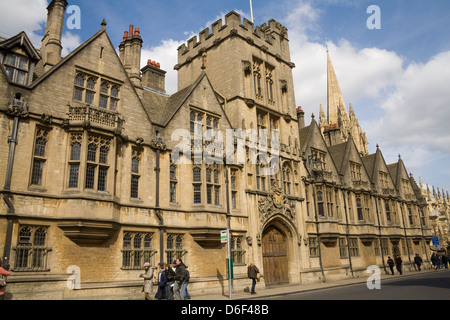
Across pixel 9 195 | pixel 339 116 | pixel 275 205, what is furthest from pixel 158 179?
pixel 339 116

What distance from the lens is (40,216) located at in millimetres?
14852

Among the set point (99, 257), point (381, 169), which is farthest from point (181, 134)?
point (381, 169)

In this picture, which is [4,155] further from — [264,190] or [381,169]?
[381,169]

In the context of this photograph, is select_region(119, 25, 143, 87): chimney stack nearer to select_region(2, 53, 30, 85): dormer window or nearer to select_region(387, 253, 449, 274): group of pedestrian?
select_region(2, 53, 30, 85): dormer window

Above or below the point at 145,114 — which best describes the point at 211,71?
above

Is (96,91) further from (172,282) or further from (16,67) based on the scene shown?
(172,282)

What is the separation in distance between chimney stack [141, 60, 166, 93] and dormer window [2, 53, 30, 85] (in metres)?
10.2

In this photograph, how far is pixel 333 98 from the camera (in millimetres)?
97312

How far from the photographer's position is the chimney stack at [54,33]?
1881 centimetres

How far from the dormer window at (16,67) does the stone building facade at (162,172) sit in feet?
0.15

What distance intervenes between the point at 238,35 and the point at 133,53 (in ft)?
29.4

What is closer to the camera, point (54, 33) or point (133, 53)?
point (54, 33)

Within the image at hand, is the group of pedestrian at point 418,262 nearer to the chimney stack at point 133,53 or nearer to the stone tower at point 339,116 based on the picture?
the chimney stack at point 133,53
